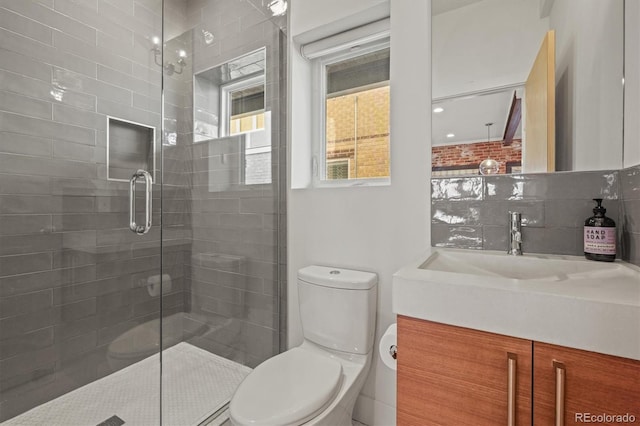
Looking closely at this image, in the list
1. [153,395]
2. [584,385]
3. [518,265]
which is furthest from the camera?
[153,395]

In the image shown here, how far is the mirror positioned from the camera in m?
1.03

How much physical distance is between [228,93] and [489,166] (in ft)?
4.81

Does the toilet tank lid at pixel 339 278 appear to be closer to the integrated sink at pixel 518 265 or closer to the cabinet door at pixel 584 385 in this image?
the integrated sink at pixel 518 265

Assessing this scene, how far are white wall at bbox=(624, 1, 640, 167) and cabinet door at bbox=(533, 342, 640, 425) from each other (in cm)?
64

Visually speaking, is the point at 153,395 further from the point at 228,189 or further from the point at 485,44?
the point at 485,44

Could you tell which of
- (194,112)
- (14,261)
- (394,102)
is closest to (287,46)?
(194,112)

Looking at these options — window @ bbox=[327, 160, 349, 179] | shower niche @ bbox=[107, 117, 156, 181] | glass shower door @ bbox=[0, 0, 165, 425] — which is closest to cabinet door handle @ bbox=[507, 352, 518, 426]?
window @ bbox=[327, 160, 349, 179]

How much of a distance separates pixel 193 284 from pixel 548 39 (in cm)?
205

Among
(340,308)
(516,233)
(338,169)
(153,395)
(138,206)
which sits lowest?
(153,395)

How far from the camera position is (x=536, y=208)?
1129 millimetres

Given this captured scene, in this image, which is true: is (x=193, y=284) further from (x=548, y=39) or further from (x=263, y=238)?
(x=548, y=39)

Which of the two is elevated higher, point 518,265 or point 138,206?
point 138,206

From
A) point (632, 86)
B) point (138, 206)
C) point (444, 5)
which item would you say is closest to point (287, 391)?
point (138, 206)

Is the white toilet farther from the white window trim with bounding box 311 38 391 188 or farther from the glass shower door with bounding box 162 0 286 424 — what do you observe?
the white window trim with bounding box 311 38 391 188
